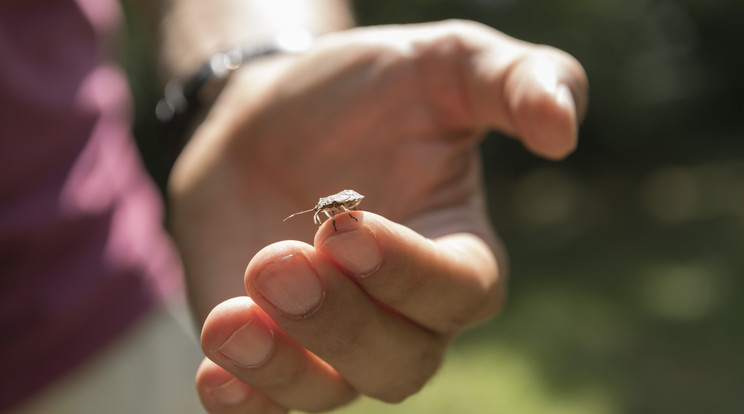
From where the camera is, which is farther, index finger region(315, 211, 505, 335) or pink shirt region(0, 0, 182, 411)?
pink shirt region(0, 0, 182, 411)

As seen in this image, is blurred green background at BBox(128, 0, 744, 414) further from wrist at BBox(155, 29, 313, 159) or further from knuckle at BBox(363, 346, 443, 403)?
knuckle at BBox(363, 346, 443, 403)

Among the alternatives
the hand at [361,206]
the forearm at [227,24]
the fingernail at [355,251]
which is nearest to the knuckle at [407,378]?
the hand at [361,206]

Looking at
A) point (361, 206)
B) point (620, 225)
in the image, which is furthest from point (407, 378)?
point (620, 225)

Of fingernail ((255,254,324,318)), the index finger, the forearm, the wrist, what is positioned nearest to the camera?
fingernail ((255,254,324,318))

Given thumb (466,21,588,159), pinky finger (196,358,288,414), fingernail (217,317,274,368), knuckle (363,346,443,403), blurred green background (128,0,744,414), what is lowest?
blurred green background (128,0,744,414)

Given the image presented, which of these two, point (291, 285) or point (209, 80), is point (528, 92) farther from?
point (209, 80)

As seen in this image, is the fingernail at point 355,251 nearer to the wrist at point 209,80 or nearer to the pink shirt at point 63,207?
the pink shirt at point 63,207

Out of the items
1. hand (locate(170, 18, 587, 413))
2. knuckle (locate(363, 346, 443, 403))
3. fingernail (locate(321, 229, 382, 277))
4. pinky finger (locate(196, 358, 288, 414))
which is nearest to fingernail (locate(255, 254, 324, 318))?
hand (locate(170, 18, 587, 413))

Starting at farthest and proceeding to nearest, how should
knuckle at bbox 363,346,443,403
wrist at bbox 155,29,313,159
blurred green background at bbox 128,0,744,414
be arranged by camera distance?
blurred green background at bbox 128,0,744,414 < wrist at bbox 155,29,313,159 < knuckle at bbox 363,346,443,403
